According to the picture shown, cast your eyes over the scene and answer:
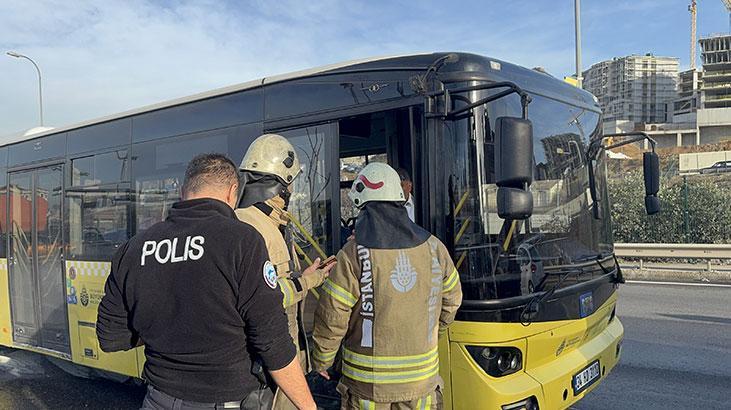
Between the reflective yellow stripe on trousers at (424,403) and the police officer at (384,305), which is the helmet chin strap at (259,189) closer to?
the police officer at (384,305)

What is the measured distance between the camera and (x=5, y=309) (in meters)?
7.19

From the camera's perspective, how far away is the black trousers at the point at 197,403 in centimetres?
231

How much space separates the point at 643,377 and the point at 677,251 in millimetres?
8636

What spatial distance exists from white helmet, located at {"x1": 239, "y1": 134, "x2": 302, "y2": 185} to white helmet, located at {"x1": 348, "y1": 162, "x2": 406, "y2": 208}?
44 centimetres

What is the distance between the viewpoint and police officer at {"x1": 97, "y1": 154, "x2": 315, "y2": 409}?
221cm

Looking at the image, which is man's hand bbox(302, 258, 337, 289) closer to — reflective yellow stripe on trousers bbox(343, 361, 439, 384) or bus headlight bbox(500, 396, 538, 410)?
reflective yellow stripe on trousers bbox(343, 361, 439, 384)

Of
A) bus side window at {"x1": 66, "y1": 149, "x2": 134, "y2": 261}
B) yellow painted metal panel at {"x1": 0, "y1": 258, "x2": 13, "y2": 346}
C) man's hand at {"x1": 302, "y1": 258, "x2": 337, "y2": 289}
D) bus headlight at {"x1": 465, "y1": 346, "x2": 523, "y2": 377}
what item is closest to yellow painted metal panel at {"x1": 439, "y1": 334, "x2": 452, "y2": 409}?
bus headlight at {"x1": 465, "y1": 346, "x2": 523, "y2": 377}

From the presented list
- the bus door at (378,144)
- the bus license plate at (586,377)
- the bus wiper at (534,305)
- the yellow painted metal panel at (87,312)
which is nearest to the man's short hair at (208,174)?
the bus door at (378,144)

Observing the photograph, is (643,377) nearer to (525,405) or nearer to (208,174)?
(525,405)

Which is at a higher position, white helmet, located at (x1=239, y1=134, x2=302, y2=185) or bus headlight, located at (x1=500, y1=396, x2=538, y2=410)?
white helmet, located at (x1=239, y1=134, x2=302, y2=185)

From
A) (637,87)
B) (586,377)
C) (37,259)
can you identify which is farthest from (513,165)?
(637,87)

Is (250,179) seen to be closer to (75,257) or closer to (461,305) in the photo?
(461,305)

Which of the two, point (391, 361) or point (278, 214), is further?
point (278, 214)

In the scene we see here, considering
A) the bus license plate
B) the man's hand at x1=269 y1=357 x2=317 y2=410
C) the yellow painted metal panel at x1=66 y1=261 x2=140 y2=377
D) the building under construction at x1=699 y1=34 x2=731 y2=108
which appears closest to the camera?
the man's hand at x1=269 y1=357 x2=317 y2=410
